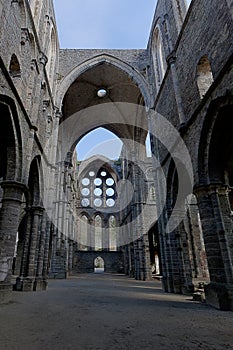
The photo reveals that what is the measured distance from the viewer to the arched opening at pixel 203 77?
8.27m

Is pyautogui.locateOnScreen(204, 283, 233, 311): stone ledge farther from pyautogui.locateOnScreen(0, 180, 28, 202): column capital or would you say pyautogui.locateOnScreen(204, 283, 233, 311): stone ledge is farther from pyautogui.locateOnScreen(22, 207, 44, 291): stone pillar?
pyautogui.locateOnScreen(22, 207, 44, 291): stone pillar

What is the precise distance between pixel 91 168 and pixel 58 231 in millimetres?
20574

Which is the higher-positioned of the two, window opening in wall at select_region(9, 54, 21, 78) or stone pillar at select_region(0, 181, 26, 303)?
window opening in wall at select_region(9, 54, 21, 78)

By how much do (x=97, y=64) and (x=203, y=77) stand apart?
11505 millimetres

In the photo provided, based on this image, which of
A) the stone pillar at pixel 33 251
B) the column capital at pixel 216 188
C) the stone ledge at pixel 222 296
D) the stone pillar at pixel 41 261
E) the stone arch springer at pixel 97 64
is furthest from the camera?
the stone arch springer at pixel 97 64

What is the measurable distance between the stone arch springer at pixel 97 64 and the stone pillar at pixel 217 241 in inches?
382

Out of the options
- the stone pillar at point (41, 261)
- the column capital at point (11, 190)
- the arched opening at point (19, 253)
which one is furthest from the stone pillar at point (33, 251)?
the arched opening at point (19, 253)

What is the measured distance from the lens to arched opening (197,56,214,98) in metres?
8.27

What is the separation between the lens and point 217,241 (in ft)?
21.8

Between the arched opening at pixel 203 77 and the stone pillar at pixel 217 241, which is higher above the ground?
the arched opening at pixel 203 77

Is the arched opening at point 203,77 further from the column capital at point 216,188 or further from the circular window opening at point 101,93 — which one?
the circular window opening at point 101,93

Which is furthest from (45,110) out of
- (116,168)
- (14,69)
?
(116,168)

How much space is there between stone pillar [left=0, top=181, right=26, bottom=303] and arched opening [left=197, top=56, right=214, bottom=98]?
7036 millimetres

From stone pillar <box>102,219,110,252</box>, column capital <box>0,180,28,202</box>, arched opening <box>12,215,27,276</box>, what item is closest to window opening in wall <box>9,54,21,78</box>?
column capital <box>0,180,28,202</box>
